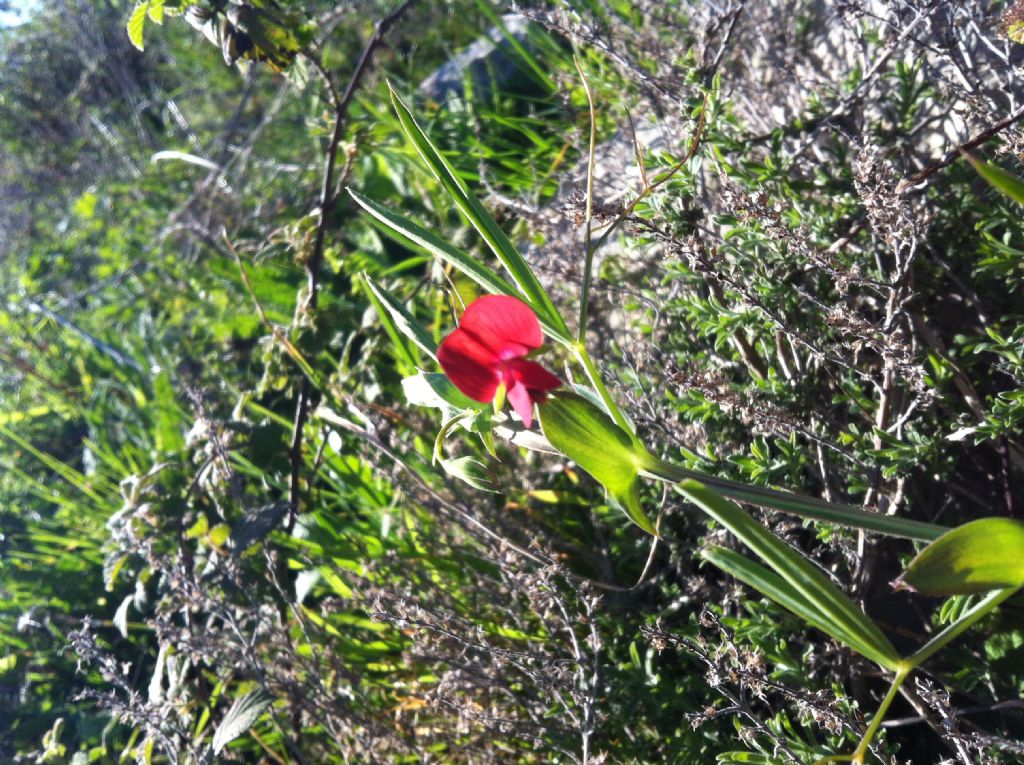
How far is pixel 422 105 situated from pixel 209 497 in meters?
1.84

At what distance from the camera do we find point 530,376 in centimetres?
79

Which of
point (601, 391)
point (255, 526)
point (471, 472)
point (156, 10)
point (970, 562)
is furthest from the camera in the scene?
point (255, 526)

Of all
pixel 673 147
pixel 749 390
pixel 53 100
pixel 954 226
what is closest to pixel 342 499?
pixel 673 147

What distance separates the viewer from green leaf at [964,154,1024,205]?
69 centimetres

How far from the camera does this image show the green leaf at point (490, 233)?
0.90 m

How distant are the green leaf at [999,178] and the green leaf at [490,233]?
0.36m

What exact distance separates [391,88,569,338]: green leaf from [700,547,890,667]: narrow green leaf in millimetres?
265

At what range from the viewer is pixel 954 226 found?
4.70 feet

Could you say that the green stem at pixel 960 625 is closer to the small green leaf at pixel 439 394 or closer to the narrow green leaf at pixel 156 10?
the small green leaf at pixel 439 394

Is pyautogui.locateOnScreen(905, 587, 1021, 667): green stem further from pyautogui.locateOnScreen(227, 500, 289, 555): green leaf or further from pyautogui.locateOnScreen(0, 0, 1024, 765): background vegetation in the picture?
pyautogui.locateOnScreen(227, 500, 289, 555): green leaf

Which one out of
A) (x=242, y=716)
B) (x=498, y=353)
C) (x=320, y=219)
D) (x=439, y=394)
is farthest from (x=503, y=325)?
(x=320, y=219)

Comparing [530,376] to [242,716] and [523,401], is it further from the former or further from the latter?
[242,716]

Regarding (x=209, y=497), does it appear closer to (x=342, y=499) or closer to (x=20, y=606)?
(x=342, y=499)

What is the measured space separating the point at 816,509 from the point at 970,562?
0.12m
